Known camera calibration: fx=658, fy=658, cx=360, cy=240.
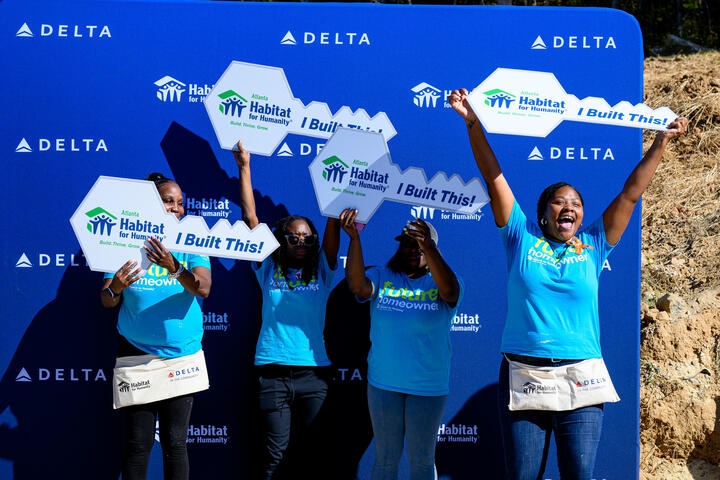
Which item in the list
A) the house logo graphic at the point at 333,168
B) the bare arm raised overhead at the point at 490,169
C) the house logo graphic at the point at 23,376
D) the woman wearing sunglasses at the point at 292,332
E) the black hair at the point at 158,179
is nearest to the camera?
the bare arm raised overhead at the point at 490,169

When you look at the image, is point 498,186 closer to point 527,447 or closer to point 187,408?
point 527,447

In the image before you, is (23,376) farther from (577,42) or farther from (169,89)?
(577,42)

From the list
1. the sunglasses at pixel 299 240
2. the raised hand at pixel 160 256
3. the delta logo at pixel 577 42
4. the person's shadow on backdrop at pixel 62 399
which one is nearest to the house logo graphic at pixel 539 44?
the delta logo at pixel 577 42

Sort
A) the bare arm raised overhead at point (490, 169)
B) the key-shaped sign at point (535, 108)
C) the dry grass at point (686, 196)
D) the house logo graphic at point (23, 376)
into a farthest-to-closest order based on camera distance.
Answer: the dry grass at point (686, 196) < the house logo graphic at point (23, 376) < the key-shaped sign at point (535, 108) < the bare arm raised overhead at point (490, 169)

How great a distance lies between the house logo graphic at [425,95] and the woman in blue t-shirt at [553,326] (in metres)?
0.92

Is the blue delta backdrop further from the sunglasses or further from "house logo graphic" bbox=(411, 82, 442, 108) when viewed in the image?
the sunglasses

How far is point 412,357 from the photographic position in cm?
303

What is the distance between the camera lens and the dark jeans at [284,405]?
317 centimetres

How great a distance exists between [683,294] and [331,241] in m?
2.69

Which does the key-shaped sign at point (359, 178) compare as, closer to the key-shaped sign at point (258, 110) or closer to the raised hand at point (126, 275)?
the key-shaped sign at point (258, 110)

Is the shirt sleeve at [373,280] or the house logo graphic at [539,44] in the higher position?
the house logo graphic at [539,44]

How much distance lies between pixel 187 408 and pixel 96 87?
1.90 metres

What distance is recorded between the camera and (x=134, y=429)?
10.0 ft

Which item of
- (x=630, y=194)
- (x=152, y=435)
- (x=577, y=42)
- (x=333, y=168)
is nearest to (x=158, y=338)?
(x=152, y=435)
